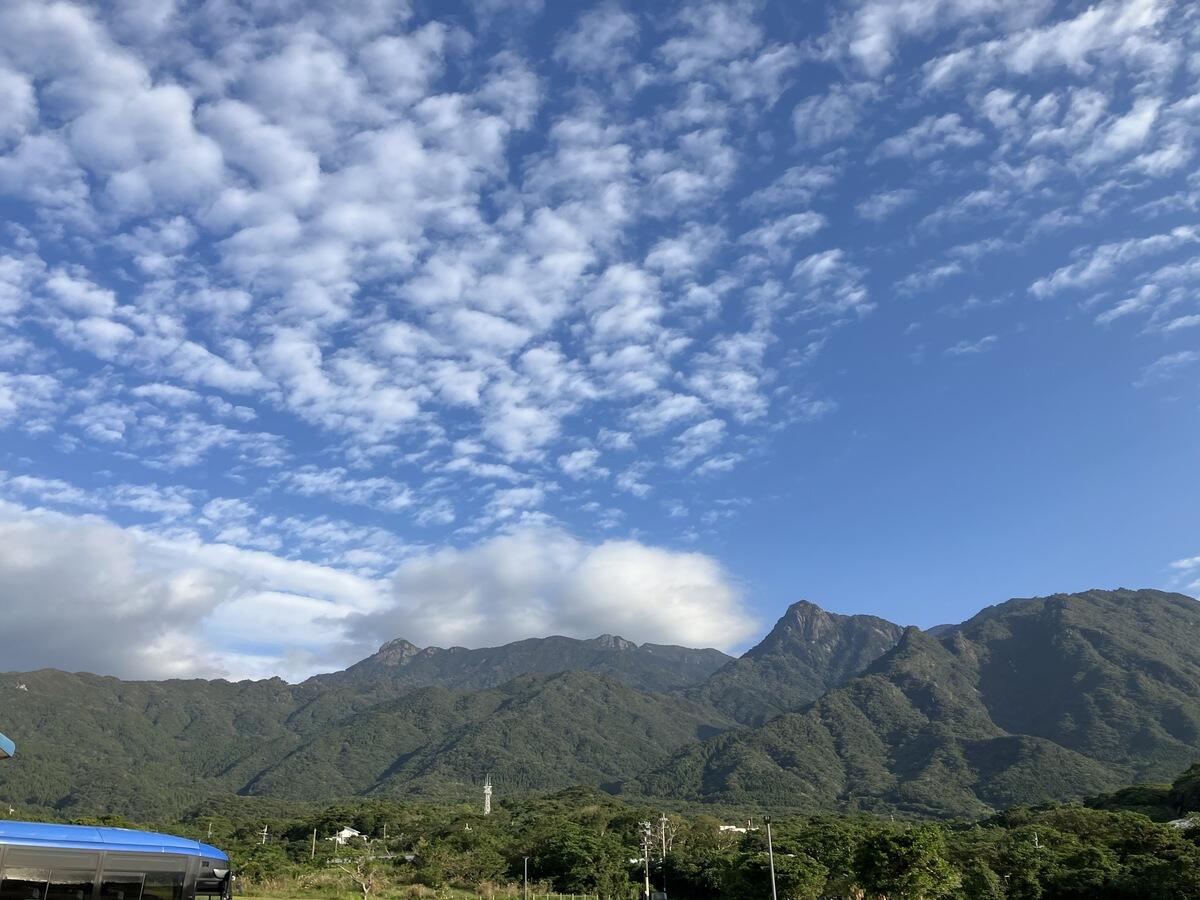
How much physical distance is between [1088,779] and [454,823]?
4957 inches

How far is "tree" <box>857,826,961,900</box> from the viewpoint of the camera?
35.6 meters

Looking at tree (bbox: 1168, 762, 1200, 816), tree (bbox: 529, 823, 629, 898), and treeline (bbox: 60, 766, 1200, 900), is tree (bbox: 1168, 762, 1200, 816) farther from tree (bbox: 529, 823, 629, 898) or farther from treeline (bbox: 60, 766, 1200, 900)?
tree (bbox: 529, 823, 629, 898)

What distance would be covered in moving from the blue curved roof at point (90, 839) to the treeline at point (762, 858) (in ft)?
80.6

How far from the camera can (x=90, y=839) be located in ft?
55.2

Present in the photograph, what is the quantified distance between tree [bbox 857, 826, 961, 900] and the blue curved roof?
29415 mm

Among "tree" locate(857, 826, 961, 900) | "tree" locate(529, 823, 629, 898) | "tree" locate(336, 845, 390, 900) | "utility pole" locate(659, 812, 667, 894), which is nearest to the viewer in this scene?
"tree" locate(857, 826, 961, 900)

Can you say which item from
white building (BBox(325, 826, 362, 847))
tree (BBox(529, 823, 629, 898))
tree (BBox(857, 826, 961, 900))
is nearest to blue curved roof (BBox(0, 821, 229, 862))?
tree (BBox(857, 826, 961, 900))

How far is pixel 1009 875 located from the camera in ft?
163

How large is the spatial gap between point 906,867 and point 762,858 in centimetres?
1554

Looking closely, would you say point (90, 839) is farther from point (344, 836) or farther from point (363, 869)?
point (344, 836)

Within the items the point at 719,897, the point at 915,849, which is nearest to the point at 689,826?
the point at 719,897

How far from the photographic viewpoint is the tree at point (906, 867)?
35562mm

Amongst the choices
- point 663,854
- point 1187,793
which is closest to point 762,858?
point 663,854

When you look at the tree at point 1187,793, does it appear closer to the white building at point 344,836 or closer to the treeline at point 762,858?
the treeline at point 762,858
